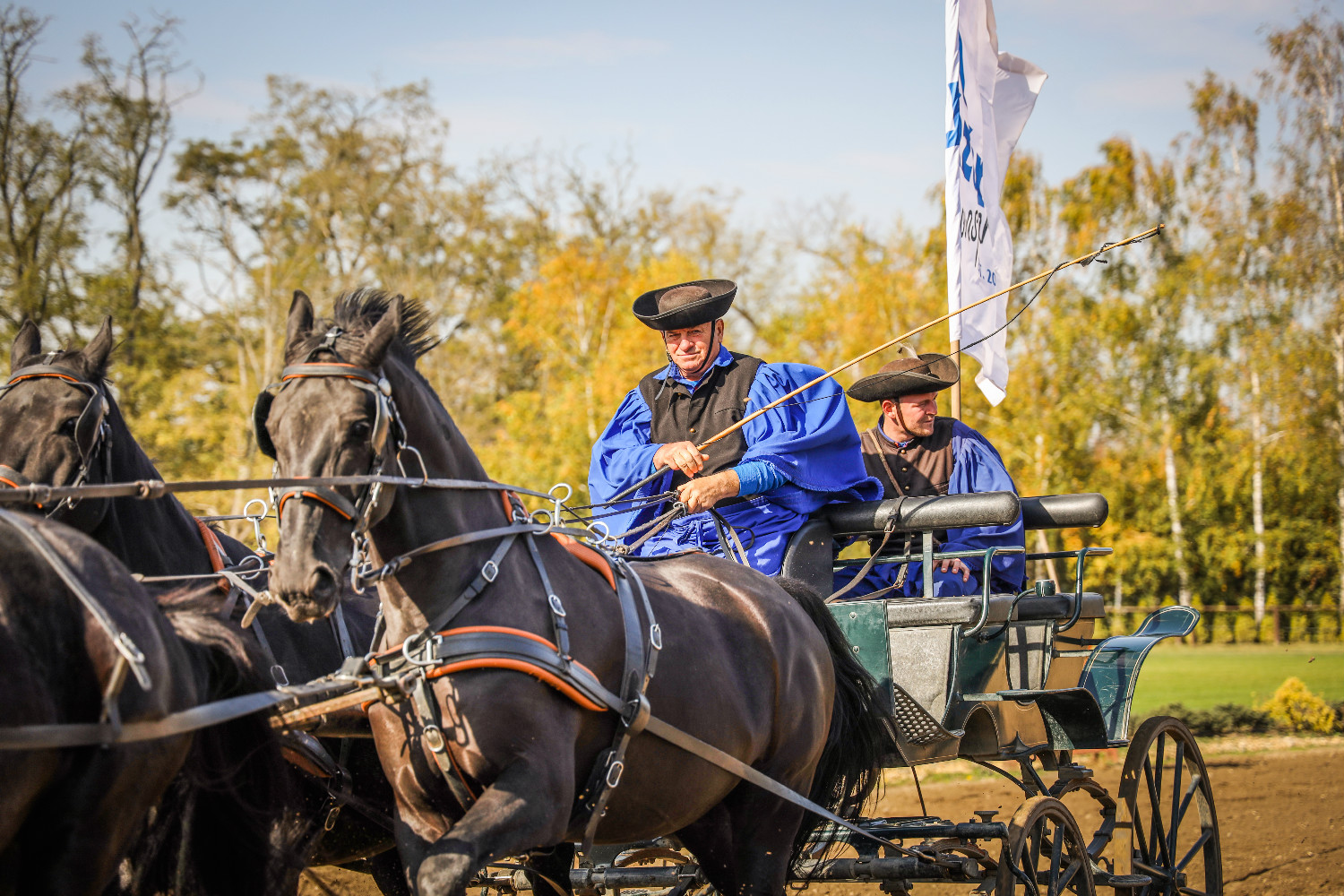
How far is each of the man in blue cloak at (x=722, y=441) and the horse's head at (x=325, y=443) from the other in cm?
183

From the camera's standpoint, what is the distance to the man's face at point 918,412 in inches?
231

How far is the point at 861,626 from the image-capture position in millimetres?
4434

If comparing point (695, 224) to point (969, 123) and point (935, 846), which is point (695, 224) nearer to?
point (969, 123)

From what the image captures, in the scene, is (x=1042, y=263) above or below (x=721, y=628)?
above

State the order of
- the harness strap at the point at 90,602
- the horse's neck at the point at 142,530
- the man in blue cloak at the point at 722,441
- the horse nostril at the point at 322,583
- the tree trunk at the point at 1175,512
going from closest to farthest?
the harness strap at the point at 90,602 → the horse nostril at the point at 322,583 → the horse's neck at the point at 142,530 → the man in blue cloak at the point at 722,441 → the tree trunk at the point at 1175,512

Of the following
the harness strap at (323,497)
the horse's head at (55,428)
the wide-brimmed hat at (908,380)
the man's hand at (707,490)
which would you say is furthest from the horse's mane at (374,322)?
the wide-brimmed hat at (908,380)

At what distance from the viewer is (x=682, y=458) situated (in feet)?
13.9

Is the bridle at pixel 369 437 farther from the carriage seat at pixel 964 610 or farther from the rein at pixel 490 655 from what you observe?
Answer: the carriage seat at pixel 964 610

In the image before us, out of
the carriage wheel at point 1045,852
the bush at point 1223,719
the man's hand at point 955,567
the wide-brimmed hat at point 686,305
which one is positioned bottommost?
the bush at point 1223,719

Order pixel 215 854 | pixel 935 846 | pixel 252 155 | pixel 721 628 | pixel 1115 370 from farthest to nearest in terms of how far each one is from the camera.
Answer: pixel 1115 370
pixel 252 155
pixel 935 846
pixel 721 628
pixel 215 854

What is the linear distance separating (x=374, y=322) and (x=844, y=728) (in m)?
2.23

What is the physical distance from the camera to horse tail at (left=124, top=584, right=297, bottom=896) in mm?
2607

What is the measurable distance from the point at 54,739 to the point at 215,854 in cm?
75

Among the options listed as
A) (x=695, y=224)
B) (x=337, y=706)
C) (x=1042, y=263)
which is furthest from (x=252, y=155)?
(x=337, y=706)
